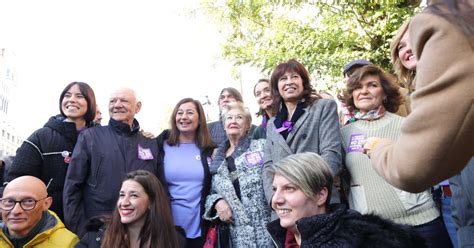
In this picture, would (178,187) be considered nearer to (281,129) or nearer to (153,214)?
(153,214)

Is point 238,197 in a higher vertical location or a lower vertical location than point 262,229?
higher

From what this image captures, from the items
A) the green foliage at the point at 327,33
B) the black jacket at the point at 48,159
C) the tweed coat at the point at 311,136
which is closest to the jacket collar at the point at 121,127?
the black jacket at the point at 48,159

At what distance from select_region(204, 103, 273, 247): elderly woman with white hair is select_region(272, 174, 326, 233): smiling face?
1100 mm

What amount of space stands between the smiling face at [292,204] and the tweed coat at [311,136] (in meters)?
0.71

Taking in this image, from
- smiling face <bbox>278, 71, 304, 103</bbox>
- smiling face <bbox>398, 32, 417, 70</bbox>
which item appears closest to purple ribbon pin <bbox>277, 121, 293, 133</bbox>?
smiling face <bbox>278, 71, 304, 103</bbox>

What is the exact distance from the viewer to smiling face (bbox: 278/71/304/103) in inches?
153

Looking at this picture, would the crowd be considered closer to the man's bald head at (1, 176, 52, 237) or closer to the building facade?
the man's bald head at (1, 176, 52, 237)

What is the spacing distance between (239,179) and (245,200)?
0.71 ft

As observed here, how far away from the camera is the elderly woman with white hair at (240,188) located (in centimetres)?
389

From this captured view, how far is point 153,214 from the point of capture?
3.84m

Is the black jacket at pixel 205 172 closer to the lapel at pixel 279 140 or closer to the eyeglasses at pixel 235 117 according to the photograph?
the eyeglasses at pixel 235 117

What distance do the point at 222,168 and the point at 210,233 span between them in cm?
61

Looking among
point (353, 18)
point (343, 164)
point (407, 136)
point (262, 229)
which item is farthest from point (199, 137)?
point (353, 18)

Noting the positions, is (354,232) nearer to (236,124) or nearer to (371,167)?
(371,167)
